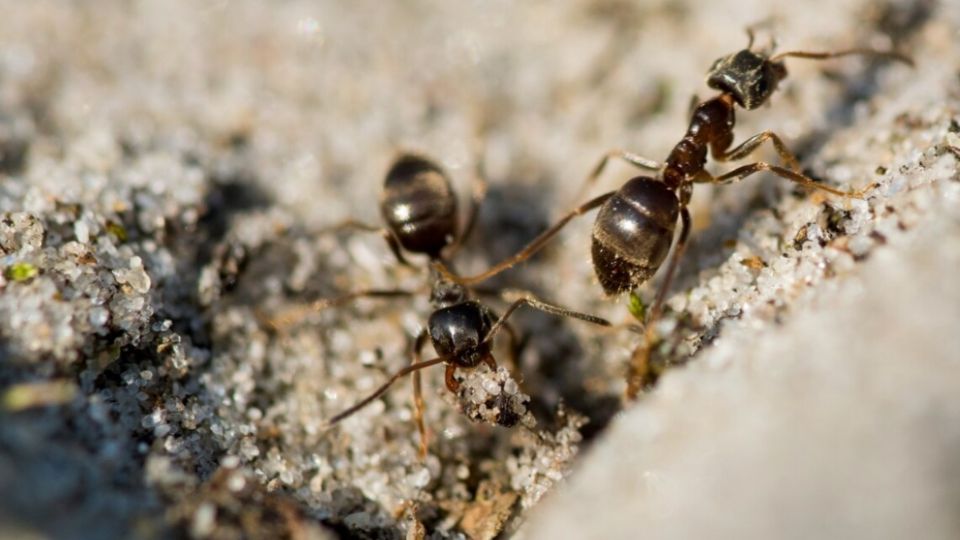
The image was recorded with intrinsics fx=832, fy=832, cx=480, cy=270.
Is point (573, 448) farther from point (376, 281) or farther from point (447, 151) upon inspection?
point (447, 151)

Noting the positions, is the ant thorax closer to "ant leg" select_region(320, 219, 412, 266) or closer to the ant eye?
"ant leg" select_region(320, 219, 412, 266)

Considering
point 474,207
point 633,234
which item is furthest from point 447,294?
point 633,234

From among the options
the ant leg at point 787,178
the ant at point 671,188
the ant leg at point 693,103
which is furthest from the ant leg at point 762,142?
the ant leg at point 693,103

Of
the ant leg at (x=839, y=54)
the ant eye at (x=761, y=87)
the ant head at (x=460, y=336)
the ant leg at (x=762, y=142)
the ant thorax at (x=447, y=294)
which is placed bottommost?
the ant head at (x=460, y=336)

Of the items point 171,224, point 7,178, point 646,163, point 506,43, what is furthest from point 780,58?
point 7,178

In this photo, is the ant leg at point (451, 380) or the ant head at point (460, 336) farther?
the ant head at point (460, 336)

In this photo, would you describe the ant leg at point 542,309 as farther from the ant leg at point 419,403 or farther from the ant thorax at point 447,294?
the ant thorax at point 447,294
